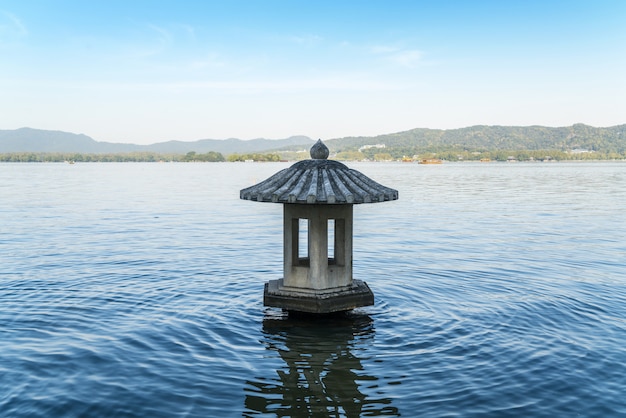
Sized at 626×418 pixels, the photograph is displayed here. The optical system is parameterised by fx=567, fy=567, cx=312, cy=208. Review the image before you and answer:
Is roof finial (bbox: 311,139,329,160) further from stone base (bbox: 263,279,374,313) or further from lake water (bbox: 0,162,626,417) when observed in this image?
lake water (bbox: 0,162,626,417)

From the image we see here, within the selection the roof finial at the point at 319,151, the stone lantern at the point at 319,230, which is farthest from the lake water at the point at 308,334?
the roof finial at the point at 319,151

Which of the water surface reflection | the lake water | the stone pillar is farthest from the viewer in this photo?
the stone pillar

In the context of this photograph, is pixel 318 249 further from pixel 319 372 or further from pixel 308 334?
pixel 319 372

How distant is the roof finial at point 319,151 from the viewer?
11.5m

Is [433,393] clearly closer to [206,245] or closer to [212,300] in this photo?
[212,300]

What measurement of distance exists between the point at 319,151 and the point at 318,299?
9.75 feet

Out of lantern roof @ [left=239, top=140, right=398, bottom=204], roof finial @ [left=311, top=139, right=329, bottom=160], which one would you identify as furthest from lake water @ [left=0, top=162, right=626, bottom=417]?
roof finial @ [left=311, top=139, right=329, bottom=160]

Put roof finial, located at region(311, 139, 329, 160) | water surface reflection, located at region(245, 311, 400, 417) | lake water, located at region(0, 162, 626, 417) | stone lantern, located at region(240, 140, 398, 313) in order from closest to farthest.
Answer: water surface reflection, located at region(245, 311, 400, 417), lake water, located at region(0, 162, 626, 417), stone lantern, located at region(240, 140, 398, 313), roof finial, located at region(311, 139, 329, 160)

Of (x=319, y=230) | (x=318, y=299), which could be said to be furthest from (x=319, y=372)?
(x=319, y=230)

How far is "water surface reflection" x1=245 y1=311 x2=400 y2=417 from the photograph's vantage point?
7.89 m

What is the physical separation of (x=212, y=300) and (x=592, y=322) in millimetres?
8360

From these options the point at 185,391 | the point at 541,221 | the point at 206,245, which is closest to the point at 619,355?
the point at 185,391

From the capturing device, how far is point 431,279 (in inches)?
627

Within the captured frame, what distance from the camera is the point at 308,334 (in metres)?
11.1
